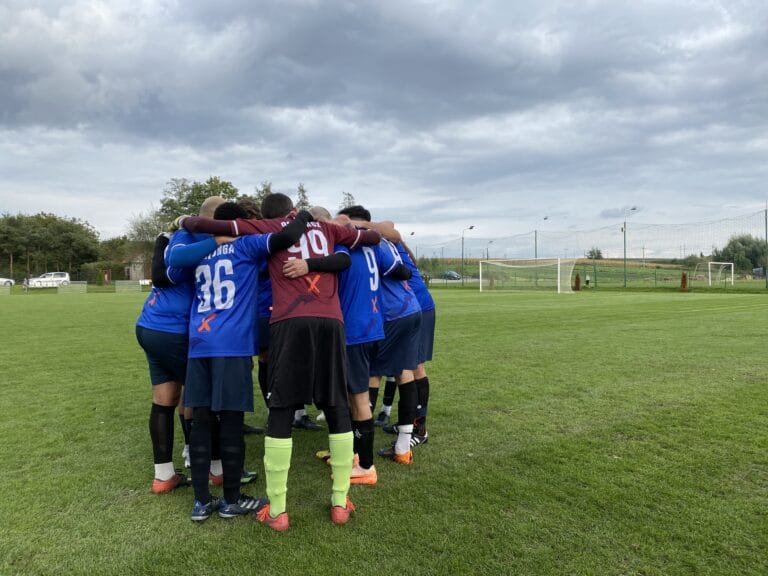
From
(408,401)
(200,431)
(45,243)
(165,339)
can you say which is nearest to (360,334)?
(408,401)

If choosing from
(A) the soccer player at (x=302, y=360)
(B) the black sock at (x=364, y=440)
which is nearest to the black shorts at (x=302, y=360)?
(A) the soccer player at (x=302, y=360)

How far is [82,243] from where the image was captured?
210 feet

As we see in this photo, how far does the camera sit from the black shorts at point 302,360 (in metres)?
2.86

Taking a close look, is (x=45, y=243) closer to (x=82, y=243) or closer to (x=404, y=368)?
(x=82, y=243)

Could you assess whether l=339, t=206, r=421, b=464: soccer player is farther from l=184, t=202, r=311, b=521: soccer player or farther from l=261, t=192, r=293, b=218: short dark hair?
l=184, t=202, r=311, b=521: soccer player

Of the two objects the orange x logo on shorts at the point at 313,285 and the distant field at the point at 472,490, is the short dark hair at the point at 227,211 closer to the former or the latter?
the orange x logo on shorts at the point at 313,285

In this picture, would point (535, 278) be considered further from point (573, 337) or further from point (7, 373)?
point (7, 373)

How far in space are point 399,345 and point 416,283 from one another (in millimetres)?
770

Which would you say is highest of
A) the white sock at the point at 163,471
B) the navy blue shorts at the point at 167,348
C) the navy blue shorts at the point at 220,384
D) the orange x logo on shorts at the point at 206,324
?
the orange x logo on shorts at the point at 206,324

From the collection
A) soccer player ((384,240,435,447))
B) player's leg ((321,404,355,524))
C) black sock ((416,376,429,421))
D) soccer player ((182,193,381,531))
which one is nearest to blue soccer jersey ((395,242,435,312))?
soccer player ((384,240,435,447))

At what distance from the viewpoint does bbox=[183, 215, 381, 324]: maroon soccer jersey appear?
292cm

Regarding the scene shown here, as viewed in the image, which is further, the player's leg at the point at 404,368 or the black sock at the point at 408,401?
the black sock at the point at 408,401

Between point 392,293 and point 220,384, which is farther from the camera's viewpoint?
point 392,293

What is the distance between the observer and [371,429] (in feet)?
11.4
